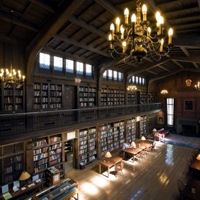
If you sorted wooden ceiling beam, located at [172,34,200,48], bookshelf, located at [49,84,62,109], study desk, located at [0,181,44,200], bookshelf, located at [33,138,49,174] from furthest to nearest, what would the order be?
bookshelf, located at [49,84,62,109]
wooden ceiling beam, located at [172,34,200,48]
bookshelf, located at [33,138,49,174]
study desk, located at [0,181,44,200]

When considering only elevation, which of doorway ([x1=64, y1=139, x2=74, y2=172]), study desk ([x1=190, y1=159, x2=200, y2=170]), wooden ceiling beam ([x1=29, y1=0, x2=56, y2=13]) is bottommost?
doorway ([x1=64, y1=139, x2=74, y2=172])

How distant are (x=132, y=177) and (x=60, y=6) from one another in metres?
7.80

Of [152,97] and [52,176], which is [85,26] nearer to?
[52,176]

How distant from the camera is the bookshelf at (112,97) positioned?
426 inches

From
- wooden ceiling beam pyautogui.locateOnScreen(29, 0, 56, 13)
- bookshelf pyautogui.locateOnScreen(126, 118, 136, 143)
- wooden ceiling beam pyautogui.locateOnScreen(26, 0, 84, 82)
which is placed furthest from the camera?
bookshelf pyautogui.locateOnScreen(126, 118, 136, 143)

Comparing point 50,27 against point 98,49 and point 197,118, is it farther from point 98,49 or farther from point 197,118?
point 197,118

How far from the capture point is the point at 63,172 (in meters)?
7.57

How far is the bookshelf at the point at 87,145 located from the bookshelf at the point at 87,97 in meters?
1.49

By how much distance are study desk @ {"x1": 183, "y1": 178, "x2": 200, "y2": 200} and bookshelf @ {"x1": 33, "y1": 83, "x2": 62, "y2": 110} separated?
6354 mm

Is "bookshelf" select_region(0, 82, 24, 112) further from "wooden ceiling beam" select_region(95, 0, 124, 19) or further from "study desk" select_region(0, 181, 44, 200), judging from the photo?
"wooden ceiling beam" select_region(95, 0, 124, 19)

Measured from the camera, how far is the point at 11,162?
596 centimetres

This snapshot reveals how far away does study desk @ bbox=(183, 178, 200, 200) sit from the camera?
5.04m

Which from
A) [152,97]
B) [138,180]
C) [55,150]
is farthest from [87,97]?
[152,97]

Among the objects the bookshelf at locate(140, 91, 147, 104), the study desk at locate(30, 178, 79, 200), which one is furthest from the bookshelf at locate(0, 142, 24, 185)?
the bookshelf at locate(140, 91, 147, 104)
